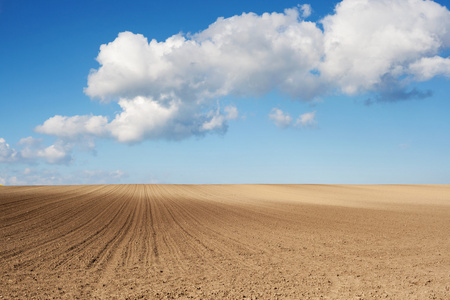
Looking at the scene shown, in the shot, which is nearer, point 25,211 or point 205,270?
point 205,270

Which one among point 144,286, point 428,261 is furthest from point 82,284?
point 428,261

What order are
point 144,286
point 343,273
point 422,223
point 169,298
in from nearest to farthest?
point 169,298, point 144,286, point 343,273, point 422,223

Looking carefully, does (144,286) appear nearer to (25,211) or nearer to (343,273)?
(343,273)

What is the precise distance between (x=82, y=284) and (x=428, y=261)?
9139 millimetres

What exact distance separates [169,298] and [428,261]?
759cm

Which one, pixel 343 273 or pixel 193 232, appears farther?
pixel 193 232

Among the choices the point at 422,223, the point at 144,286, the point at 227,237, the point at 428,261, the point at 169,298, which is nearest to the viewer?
the point at 169,298

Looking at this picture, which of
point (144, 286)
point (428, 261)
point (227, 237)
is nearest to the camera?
point (144, 286)

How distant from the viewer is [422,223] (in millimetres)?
19797

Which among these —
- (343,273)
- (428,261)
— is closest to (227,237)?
(343,273)

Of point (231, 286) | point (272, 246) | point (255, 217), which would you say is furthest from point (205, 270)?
point (255, 217)

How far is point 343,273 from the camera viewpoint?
8.96m

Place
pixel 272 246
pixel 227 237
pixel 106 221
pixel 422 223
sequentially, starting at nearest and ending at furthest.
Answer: pixel 272 246 → pixel 227 237 → pixel 106 221 → pixel 422 223

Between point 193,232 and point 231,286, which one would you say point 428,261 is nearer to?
point 231,286
